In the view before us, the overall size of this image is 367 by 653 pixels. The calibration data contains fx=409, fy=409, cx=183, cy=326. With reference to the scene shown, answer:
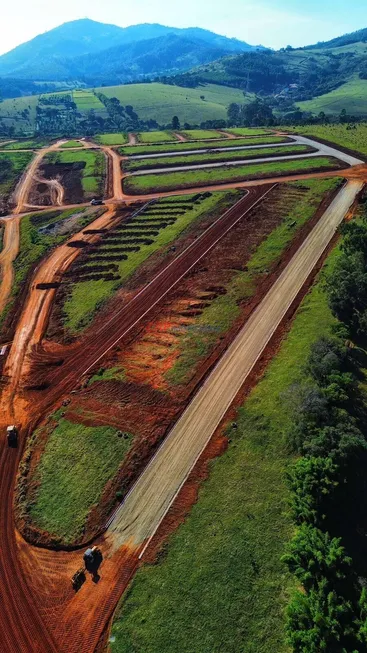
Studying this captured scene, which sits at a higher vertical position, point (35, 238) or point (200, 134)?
point (200, 134)

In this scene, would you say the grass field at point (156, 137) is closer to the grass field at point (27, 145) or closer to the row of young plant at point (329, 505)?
the grass field at point (27, 145)

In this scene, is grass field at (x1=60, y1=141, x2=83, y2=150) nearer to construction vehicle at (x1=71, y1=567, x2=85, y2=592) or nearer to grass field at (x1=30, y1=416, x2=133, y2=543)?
grass field at (x1=30, y1=416, x2=133, y2=543)

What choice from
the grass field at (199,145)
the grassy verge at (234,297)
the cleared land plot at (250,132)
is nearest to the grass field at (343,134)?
the cleared land plot at (250,132)

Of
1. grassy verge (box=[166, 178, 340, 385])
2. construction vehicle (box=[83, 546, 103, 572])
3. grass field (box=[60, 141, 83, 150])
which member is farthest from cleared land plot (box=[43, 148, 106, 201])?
construction vehicle (box=[83, 546, 103, 572])

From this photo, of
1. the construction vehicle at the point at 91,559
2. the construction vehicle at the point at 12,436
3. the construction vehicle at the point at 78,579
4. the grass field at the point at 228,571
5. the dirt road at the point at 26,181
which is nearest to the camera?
the grass field at the point at 228,571

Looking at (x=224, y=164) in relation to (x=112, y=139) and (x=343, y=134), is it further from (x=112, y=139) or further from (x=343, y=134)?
(x=112, y=139)

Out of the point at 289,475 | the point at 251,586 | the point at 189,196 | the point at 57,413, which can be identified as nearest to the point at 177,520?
the point at 251,586

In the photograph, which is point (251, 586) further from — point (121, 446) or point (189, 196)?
point (189, 196)

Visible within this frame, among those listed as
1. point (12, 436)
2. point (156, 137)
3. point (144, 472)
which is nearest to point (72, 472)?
point (144, 472)
